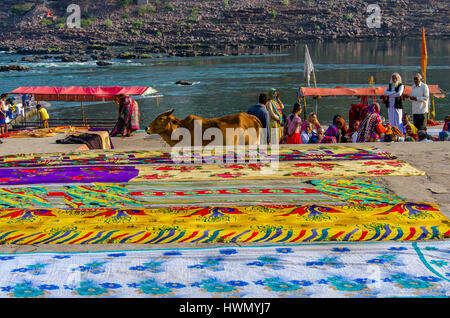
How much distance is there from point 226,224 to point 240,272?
102cm

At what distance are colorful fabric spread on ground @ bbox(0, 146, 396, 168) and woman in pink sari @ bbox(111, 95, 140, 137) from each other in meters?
8.52

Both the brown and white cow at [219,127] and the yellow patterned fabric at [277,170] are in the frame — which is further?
the brown and white cow at [219,127]

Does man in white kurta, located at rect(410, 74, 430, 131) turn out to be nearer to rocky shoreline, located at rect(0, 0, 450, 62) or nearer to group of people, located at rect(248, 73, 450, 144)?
group of people, located at rect(248, 73, 450, 144)

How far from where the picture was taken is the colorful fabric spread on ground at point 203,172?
285 inches

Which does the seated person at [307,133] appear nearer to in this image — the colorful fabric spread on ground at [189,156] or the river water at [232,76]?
the colorful fabric spread on ground at [189,156]

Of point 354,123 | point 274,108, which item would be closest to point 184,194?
point 274,108

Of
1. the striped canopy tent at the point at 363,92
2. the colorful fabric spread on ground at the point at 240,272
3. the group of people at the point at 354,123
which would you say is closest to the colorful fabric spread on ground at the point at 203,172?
the colorful fabric spread on ground at the point at 240,272

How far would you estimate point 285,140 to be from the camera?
11391mm

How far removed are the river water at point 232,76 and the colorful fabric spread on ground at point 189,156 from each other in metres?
23.2

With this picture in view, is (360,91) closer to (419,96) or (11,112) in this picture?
(419,96)

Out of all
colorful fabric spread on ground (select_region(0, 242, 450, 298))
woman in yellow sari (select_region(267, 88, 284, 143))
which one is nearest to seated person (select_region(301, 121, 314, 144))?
woman in yellow sari (select_region(267, 88, 284, 143))

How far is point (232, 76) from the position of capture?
57875 millimetres

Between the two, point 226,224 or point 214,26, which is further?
point 214,26
